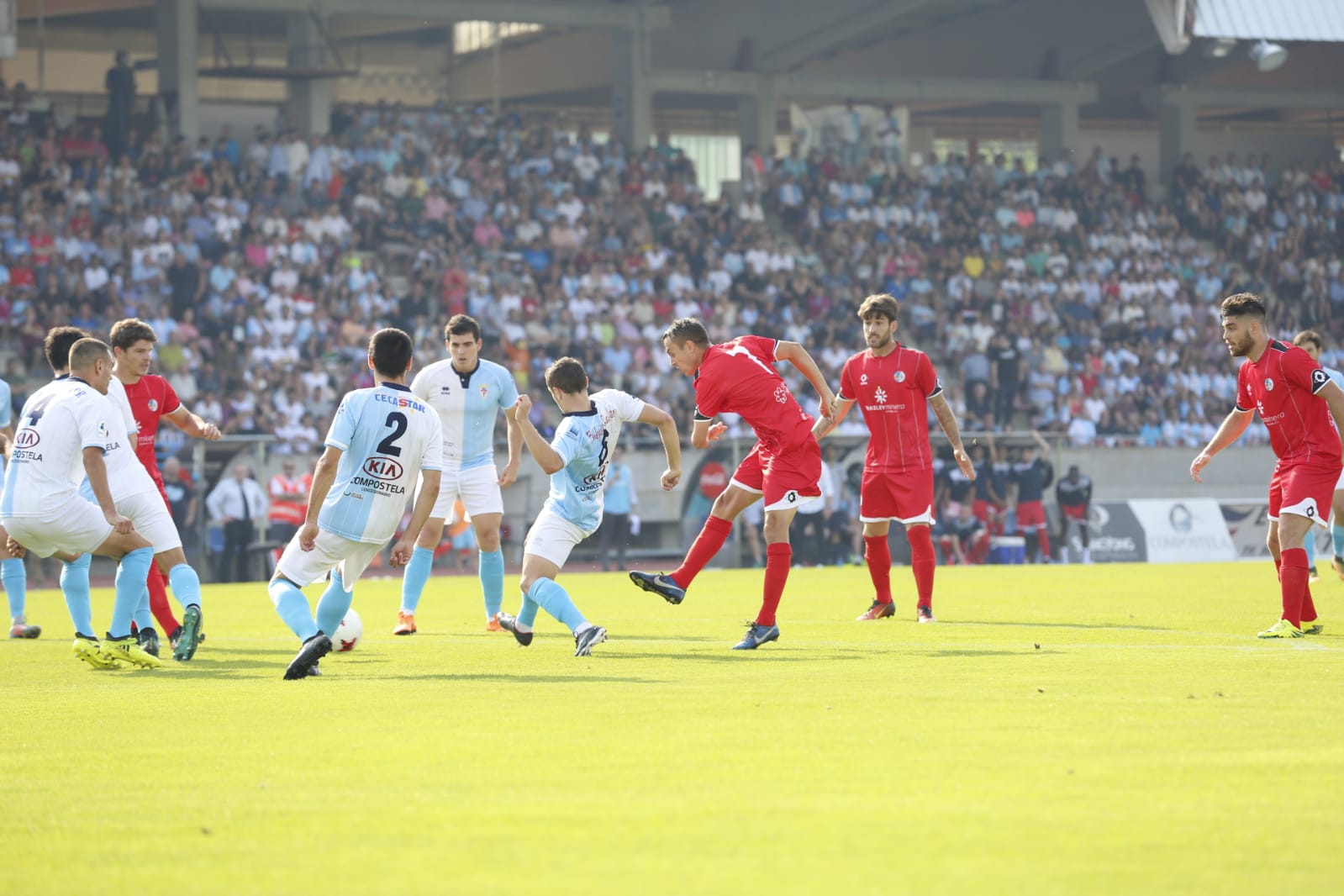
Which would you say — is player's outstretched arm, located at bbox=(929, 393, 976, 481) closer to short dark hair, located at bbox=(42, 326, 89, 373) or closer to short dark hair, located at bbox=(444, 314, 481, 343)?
short dark hair, located at bbox=(444, 314, 481, 343)

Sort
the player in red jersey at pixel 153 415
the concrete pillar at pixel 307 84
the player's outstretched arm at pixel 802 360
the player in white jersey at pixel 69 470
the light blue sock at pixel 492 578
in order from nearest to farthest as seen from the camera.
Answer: the player in white jersey at pixel 69 470
the player in red jersey at pixel 153 415
the player's outstretched arm at pixel 802 360
the light blue sock at pixel 492 578
the concrete pillar at pixel 307 84

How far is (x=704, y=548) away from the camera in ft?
38.1

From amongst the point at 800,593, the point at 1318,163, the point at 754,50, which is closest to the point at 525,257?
the point at 754,50

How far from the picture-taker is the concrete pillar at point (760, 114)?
41031 millimetres

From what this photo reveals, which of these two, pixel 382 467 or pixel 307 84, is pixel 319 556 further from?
pixel 307 84

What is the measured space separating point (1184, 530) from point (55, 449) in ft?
71.1

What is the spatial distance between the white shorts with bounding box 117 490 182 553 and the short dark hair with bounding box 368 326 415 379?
215 centimetres

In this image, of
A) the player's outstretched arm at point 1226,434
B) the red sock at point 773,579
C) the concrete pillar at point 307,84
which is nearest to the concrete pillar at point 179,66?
the concrete pillar at point 307,84

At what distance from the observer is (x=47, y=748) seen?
24.2 ft

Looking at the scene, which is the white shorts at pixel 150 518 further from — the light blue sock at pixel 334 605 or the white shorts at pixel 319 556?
the white shorts at pixel 319 556

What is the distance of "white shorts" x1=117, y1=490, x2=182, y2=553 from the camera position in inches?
431

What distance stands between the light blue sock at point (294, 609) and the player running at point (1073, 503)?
20525 mm

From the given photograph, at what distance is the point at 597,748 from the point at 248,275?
2382cm

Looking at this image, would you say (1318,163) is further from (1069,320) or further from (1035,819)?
(1035,819)
